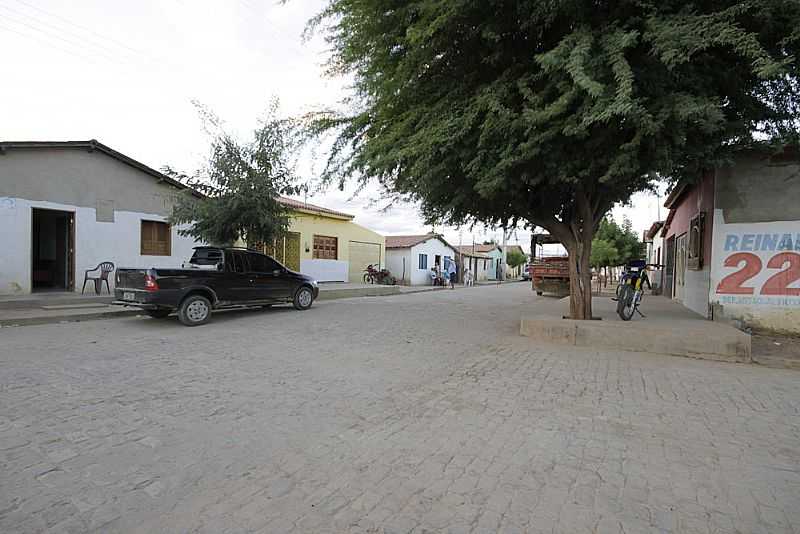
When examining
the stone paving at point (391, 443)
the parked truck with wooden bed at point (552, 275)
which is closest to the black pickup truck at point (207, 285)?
the stone paving at point (391, 443)

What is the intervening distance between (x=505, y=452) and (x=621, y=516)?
0.92 m

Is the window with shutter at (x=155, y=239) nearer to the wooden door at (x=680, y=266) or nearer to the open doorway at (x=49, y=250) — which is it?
the open doorway at (x=49, y=250)

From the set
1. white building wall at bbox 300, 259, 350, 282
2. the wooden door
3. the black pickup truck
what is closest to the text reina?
the wooden door

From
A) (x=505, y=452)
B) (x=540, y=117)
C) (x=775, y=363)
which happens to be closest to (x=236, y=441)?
(x=505, y=452)

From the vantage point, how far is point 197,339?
7.48 metres

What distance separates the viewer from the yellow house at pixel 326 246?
64.8 feet

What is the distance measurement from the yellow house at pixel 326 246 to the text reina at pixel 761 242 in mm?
14862

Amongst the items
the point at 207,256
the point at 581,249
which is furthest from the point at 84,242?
the point at 581,249

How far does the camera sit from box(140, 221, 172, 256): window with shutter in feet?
45.3

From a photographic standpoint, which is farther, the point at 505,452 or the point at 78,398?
the point at 78,398

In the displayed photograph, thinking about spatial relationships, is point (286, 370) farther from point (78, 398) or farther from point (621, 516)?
point (621, 516)

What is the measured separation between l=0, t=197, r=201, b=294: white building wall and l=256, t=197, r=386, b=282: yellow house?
499 cm

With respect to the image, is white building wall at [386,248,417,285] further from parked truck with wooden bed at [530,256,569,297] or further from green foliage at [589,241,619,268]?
green foliage at [589,241,619,268]

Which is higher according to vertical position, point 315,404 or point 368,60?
point 368,60
